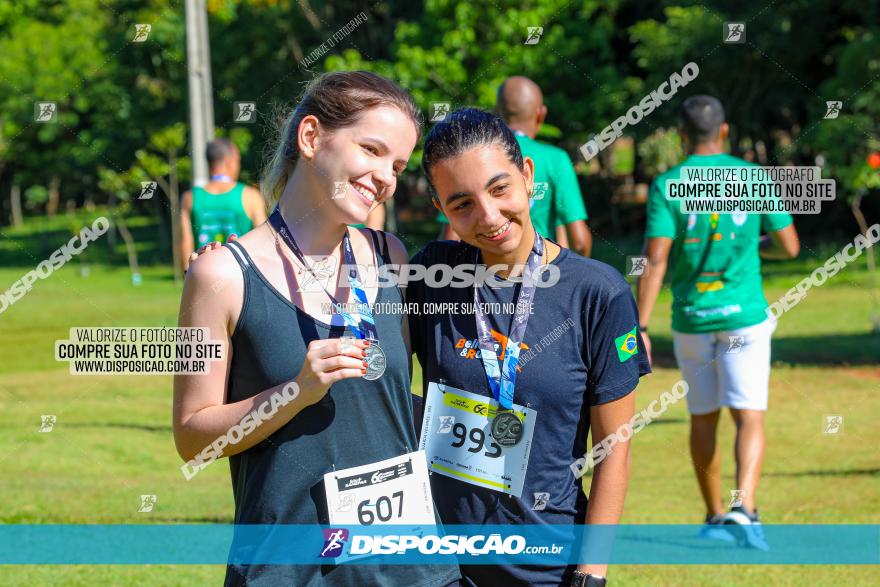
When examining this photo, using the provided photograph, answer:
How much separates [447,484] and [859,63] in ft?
73.6

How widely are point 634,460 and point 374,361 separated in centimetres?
640

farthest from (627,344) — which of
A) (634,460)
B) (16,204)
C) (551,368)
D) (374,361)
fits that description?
(16,204)

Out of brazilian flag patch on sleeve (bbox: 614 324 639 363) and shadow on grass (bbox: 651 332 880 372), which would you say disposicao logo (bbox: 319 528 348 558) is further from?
shadow on grass (bbox: 651 332 880 372)

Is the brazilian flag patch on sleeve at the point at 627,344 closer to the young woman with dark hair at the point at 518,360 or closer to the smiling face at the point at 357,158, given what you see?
the young woman with dark hair at the point at 518,360

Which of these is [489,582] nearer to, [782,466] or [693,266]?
[693,266]

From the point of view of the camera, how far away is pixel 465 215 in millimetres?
2742

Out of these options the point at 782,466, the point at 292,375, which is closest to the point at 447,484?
the point at 292,375

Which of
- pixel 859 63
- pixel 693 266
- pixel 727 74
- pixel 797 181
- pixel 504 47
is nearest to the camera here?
pixel 693 266

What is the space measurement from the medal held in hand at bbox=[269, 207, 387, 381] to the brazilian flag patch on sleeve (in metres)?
0.59

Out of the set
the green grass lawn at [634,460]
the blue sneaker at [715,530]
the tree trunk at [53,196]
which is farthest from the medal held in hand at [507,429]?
the tree trunk at [53,196]

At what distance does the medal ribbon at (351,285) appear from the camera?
2.48m

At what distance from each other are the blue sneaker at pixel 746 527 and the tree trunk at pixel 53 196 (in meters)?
62.6

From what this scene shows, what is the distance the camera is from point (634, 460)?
28.1 feet

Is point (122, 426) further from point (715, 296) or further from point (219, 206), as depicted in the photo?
point (715, 296)
